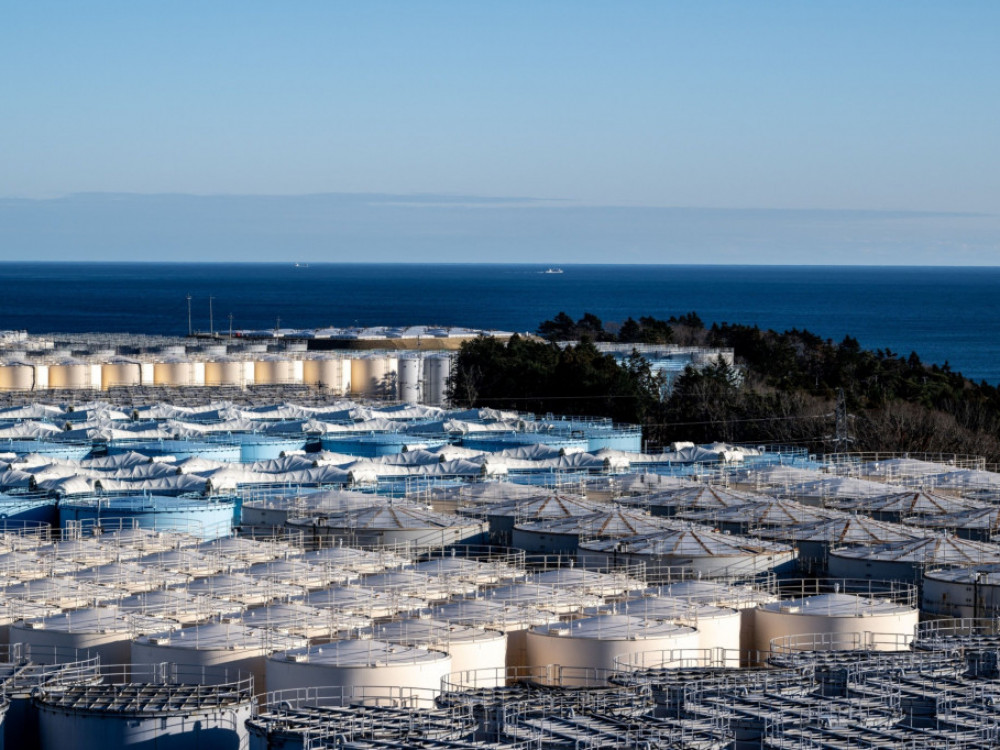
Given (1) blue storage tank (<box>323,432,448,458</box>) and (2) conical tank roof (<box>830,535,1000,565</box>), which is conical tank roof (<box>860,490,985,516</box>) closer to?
(2) conical tank roof (<box>830,535,1000,565</box>)

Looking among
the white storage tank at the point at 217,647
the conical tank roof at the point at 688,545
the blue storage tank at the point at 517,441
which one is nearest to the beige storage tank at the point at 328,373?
the blue storage tank at the point at 517,441

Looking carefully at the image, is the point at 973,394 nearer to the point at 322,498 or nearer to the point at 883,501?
the point at 883,501

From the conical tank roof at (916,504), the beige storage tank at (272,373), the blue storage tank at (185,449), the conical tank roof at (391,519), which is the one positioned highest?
the beige storage tank at (272,373)

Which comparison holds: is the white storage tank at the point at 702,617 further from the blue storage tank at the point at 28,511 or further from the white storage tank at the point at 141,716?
the blue storage tank at the point at 28,511

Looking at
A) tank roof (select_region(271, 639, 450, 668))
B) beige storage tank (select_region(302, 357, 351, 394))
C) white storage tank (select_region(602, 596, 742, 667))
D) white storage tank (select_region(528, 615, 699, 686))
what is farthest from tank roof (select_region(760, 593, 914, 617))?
beige storage tank (select_region(302, 357, 351, 394))

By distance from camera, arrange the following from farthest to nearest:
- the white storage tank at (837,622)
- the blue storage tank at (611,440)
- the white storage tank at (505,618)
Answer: the blue storage tank at (611,440), the white storage tank at (837,622), the white storage tank at (505,618)

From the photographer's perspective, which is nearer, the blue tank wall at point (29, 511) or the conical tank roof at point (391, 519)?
the conical tank roof at point (391, 519)

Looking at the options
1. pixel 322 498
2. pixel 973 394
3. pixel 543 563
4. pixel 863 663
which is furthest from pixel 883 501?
pixel 973 394

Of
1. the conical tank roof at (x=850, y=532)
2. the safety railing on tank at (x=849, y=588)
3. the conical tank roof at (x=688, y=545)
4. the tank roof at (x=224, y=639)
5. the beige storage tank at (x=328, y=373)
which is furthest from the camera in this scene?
the beige storage tank at (x=328, y=373)

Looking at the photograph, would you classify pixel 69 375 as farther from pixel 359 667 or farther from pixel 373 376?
pixel 359 667
